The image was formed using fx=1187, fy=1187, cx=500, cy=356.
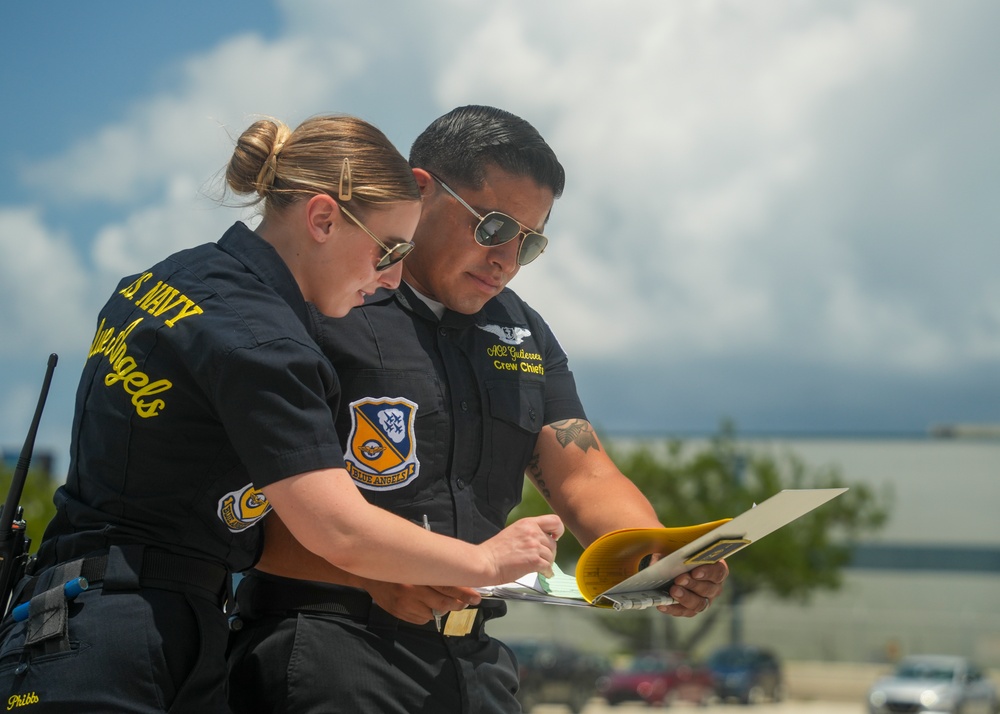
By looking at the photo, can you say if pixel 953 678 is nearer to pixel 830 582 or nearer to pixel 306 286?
pixel 830 582

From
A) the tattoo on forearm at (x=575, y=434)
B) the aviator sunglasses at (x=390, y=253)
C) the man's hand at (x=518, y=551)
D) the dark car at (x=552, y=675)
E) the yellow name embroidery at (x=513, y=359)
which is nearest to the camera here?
the man's hand at (x=518, y=551)

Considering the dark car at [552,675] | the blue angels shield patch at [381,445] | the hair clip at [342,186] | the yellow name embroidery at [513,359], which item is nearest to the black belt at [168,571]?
the blue angels shield patch at [381,445]

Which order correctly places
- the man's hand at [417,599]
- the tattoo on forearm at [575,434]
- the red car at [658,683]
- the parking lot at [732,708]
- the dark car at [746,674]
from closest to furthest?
the man's hand at [417,599] → the tattoo on forearm at [575,434] → the parking lot at [732,708] → the red car at [658,683] → the dark car at [746,674]

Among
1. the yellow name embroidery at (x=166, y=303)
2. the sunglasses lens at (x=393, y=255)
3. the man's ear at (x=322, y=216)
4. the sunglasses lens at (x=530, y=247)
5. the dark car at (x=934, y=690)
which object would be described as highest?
the dark car at (x=934, y=690)

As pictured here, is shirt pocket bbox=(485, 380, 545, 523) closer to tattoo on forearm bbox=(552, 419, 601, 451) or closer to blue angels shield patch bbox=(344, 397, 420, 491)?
tattoo on forearm bbox=(552, 419, 601, 451)

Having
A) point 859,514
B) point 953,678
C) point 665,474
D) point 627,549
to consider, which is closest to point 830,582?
point 859,514

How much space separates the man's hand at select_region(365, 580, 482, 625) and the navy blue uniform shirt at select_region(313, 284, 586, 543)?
189 mm

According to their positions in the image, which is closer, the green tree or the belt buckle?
the belt buckle

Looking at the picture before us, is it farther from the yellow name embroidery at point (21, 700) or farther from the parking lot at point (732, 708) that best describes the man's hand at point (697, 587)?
the parking lot at point (732, 708)

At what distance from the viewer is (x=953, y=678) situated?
23.9 meters

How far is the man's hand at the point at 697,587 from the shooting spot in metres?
2.63

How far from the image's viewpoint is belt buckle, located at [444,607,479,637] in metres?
2.64

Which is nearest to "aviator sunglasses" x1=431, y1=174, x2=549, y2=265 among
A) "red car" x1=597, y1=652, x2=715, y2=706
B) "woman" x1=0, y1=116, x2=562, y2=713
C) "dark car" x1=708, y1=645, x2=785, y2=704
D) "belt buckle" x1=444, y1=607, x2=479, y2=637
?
"woman" x1=0, y1=116, x2=562, y2=713

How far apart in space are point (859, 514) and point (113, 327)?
41.3 m
